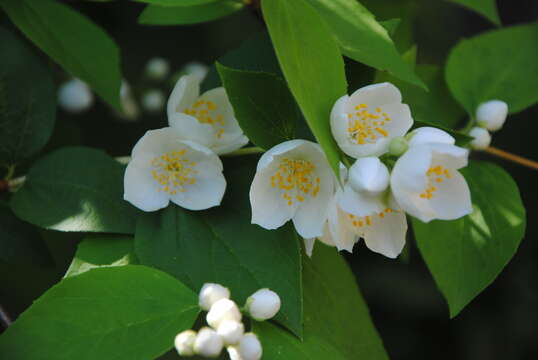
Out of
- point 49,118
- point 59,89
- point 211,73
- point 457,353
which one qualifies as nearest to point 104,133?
point 59,89

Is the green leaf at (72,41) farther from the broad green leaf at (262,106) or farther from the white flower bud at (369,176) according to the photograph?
the white flower bud at (369,176)

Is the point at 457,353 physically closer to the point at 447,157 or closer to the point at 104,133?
the point at 104,133

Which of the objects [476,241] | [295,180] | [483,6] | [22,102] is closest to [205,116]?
[295,180]

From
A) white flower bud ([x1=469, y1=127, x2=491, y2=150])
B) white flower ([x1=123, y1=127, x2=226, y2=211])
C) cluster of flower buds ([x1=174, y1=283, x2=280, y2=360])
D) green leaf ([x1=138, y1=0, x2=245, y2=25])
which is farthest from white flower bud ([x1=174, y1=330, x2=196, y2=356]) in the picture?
white flower bud ([x1=469, y1=127, x2=491, y2=150])

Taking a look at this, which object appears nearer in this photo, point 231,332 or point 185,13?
point 231,332

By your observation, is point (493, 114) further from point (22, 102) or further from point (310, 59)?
point (22, 102)

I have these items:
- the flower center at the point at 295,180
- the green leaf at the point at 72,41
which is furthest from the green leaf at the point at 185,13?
the flower center at the point at 295,180
